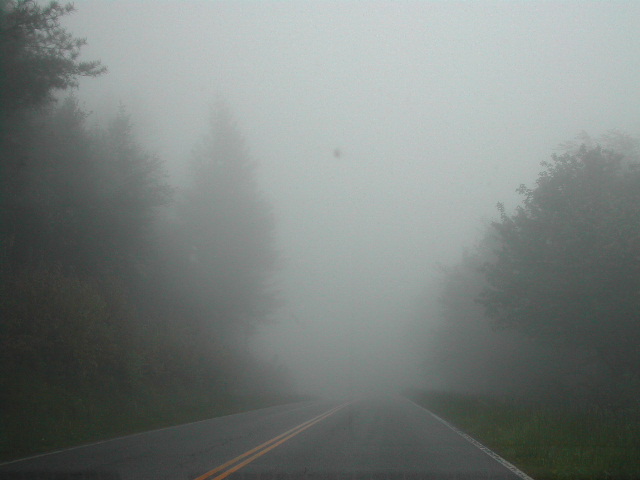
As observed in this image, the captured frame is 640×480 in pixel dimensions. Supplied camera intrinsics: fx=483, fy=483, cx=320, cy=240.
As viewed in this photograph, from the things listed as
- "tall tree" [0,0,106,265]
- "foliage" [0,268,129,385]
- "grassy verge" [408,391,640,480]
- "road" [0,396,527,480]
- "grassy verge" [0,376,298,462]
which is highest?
"tall tree" [0,0,106,265]

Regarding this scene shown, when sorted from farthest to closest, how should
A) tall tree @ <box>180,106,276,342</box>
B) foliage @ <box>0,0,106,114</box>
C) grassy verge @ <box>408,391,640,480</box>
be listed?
Result: tall tree @ <box>180,106,276,342</box> → foliage @ <box>0,0,106,114</box> → grassy verge @ <box>408,391,640,480</box>

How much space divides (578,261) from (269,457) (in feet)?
45.1

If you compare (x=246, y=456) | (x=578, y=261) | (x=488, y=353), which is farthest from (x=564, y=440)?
(x=488, y=353)

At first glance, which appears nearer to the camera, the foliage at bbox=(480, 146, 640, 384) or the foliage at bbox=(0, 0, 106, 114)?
the foliage at bbox=(0, 0, 106, 114)

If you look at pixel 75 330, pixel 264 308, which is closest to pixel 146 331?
pixel 75 330

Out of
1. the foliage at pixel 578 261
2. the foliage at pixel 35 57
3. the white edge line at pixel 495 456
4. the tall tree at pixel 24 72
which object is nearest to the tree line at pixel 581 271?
the foliage at pixel 578 261

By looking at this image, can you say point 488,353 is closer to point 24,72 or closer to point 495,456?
point 495,456

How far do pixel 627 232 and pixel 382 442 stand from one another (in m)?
11.5

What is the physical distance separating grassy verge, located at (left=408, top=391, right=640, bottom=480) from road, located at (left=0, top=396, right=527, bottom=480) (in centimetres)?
77

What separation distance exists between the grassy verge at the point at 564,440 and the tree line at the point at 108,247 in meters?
12.2

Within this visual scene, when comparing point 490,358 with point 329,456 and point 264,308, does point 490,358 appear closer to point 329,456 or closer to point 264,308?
point 264,308

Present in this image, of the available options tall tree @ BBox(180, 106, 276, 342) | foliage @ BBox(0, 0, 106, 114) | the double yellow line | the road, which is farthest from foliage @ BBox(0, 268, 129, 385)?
tall tree @ BBox(180, 106, 276, 342)

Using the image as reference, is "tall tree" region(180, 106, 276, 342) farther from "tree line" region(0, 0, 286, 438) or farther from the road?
the road

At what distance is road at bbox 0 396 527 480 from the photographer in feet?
25.2
